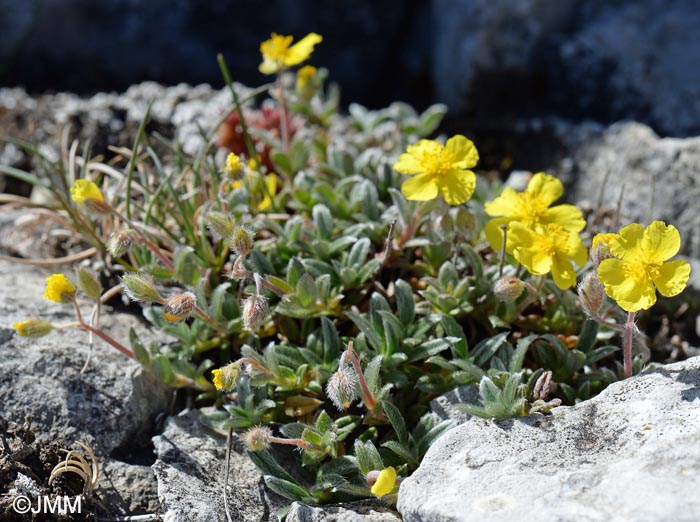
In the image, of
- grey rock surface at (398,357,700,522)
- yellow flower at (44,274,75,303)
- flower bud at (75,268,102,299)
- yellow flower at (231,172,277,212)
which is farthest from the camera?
yellow flower at (231,172,277,212)

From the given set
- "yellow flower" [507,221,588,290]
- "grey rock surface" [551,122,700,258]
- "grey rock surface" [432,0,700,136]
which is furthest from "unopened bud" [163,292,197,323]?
"grey rock surface" [432,0,700,136]

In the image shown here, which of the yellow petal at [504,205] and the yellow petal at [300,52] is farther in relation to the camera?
the yellow petal at [300,52]

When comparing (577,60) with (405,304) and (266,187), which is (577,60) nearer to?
(266,187)

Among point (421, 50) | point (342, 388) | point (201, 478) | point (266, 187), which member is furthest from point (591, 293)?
point (421, 50)

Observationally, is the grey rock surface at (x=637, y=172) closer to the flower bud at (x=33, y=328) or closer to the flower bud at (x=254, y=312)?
the flower bud at (x=254, y=312)

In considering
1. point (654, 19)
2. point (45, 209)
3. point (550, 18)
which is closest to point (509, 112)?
point (550, 18)

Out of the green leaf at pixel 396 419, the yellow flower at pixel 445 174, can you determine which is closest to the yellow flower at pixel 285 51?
the yellow flower at pixel 445 174

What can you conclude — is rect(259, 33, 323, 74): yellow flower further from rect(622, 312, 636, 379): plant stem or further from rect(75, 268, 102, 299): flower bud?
rect(622, 312, 636, 379): plant stem
